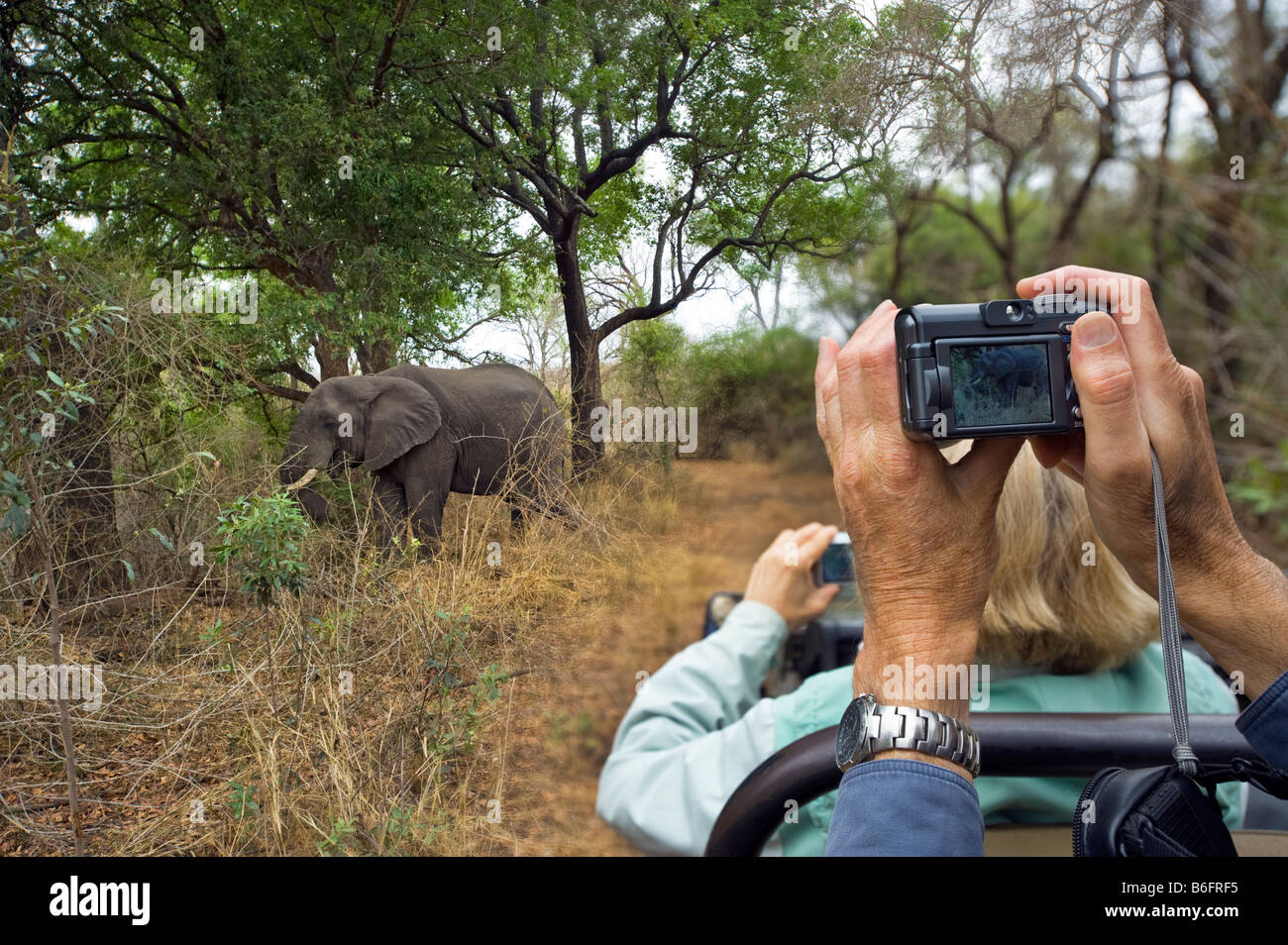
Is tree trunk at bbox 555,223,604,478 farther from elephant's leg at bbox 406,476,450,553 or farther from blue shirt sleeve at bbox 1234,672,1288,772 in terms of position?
blue shirt sleeve at bbox 1234,672,1288,772

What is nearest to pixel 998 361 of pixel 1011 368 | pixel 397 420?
pixel 1011 368

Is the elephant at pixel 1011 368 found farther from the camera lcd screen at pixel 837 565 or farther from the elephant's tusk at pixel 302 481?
the elephant's tusk at pixel 302 481

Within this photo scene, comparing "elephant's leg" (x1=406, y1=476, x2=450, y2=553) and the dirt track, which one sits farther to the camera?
"elephant's leg" (x1=406, y1=476, x2=450, y2=553)

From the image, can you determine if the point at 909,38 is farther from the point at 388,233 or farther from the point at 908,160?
the point at 388,233

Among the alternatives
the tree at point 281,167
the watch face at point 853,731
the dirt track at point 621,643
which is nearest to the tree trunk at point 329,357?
the tree at point 281,167

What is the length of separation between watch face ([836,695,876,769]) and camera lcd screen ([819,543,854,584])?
0.43 metres

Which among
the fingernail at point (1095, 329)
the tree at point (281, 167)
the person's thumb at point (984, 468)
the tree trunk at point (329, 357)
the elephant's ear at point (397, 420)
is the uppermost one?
the tree at point (281, 167)

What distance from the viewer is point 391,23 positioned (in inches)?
84.7

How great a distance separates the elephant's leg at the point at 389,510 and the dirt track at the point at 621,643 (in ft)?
1.55

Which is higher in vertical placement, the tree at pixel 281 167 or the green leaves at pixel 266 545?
the tree at pixel 281 167

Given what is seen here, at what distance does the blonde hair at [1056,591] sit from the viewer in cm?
99

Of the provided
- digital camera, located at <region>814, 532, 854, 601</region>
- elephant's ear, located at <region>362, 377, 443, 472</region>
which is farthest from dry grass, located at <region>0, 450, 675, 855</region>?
digital camera, located at <region>814, 532, 854, 601</region>

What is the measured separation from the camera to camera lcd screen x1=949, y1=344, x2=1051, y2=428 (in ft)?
2.52
